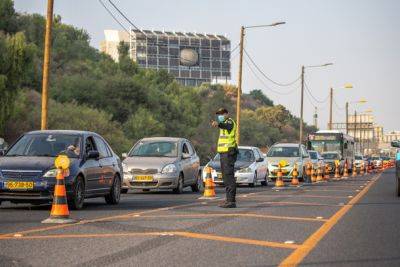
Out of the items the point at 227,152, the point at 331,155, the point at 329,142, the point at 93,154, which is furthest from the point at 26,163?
the point at 329,142

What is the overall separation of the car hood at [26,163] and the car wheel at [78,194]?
0.66m

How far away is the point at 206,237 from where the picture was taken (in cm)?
1024

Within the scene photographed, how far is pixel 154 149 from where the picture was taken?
76.7ft

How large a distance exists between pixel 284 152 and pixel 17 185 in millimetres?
23654

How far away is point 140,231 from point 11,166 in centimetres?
467

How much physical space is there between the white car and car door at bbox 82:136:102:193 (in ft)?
37.4

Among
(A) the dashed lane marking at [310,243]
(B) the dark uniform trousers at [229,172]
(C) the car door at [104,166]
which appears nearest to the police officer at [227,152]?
(B) the dark uniform trousers at [229,172]

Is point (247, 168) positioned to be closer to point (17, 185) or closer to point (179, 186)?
point (179, 186)

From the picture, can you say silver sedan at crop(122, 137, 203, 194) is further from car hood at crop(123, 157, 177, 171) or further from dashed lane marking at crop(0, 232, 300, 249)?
dashed lane marking at crop(0, 232, 300, 249)

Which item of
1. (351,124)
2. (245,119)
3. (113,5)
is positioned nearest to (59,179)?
(113,5)

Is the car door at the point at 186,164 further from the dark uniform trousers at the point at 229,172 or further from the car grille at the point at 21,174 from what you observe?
the car grille at the point at 21,174

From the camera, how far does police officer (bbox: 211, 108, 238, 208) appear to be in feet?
52.4

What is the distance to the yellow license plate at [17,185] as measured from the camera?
14375mm

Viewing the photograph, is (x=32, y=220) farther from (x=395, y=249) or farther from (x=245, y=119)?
(x=245, y=119)
